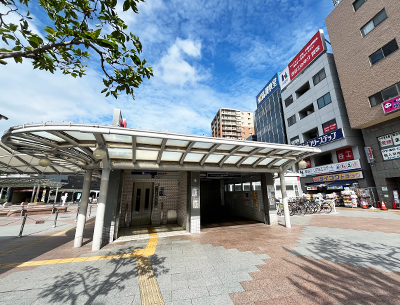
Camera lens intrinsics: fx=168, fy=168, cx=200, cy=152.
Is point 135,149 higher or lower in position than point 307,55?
lower

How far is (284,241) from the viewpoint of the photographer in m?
6.43

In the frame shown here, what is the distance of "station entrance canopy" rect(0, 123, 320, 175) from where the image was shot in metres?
4.55

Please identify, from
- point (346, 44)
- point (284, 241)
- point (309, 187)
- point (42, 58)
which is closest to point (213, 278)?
point (284, 241)

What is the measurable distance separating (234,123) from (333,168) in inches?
2084

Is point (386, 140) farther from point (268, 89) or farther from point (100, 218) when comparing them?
point (268, 89)

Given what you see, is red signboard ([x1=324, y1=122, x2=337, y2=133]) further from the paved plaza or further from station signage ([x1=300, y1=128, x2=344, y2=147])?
the paved plaza

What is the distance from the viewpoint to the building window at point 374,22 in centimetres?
1722

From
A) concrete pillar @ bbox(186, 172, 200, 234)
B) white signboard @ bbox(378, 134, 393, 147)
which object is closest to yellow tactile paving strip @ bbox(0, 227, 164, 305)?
concrete pillar @ bbox(186, 172, 200, 234)

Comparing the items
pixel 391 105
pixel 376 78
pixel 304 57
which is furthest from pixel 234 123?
pixel 391 105

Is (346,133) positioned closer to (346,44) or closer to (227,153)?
(346,44)

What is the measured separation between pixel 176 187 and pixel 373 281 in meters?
8.78

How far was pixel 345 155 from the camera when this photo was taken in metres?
22.0

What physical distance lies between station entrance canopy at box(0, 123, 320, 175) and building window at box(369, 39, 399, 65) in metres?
18.9

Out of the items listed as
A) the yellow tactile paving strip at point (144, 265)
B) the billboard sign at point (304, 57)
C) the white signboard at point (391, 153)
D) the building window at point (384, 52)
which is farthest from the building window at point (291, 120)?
the yellow tactile paving strip at point (144, 265)
